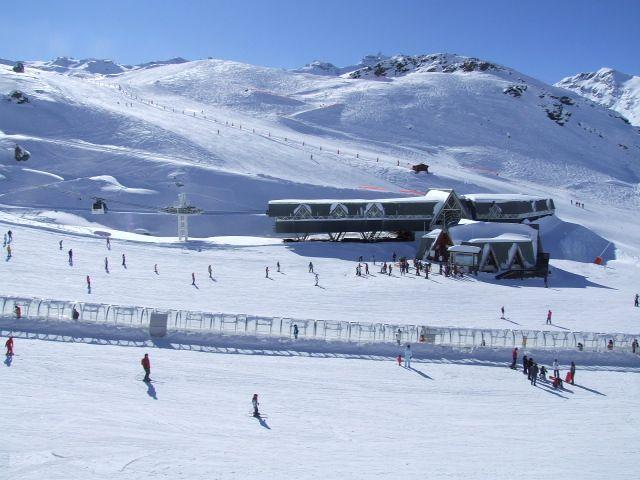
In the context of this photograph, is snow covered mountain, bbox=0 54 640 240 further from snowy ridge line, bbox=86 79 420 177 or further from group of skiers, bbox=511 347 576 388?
group of skiers, bbox=511 347 576 388

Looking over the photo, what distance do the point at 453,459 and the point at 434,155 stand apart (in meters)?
73.3

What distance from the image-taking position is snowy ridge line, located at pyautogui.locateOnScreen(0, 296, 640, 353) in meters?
21.3

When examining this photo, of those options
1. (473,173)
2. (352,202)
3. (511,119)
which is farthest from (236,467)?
(511,119)

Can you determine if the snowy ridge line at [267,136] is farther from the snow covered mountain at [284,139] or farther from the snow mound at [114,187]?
the snow mound at [114,187]

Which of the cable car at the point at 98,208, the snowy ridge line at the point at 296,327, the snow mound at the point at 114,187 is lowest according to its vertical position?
the snowy ridge line at the point at 296,327

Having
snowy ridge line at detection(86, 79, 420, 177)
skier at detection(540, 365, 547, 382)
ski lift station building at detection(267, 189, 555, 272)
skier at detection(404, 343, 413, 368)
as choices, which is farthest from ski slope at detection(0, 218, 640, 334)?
snowy ridge line at detection(86, 79, 420, 177)

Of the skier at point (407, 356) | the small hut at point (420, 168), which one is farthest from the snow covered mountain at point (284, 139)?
the skier at point (407, 356)

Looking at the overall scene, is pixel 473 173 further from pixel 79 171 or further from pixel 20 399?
pixel 20 399

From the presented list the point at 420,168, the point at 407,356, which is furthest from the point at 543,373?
the point at 420,168

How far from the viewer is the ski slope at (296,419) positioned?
43.0 ft

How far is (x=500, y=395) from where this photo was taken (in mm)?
19391

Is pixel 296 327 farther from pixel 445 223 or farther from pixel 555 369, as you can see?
pixel 445 223

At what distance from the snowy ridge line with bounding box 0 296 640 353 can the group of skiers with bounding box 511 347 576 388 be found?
1397 millimetres

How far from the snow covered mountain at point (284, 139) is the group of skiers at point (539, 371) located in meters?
31.7
